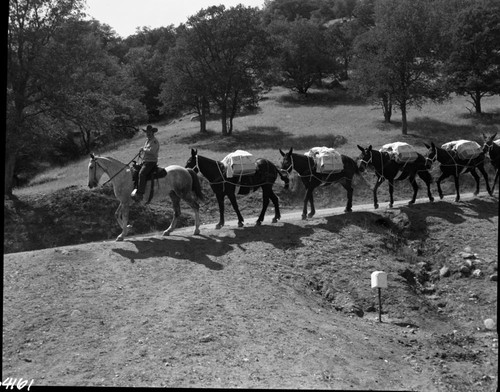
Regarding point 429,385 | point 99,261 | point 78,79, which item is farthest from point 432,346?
point 78,79

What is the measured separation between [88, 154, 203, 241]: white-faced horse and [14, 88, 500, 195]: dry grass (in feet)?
45.3

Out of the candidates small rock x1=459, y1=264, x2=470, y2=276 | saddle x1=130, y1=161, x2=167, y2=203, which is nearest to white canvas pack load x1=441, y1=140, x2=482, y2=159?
small rock x1=459, y1=264, x2=470, y2=276

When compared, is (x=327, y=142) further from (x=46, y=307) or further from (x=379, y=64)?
(x=46, y=307)

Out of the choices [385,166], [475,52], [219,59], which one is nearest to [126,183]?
[385,166]

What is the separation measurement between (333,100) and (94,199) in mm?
43853

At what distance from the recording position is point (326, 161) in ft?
76.1

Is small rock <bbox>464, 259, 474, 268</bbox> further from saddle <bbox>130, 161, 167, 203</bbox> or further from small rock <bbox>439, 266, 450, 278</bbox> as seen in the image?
saddle <bbox>130, 161, 167, 203</bbox>

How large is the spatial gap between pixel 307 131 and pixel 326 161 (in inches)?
1133

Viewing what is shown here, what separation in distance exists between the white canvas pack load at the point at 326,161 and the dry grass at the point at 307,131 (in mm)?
13681

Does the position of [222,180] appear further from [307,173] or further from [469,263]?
[469,263]

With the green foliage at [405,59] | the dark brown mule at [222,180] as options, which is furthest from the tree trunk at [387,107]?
the dark brown mule at [222,180]

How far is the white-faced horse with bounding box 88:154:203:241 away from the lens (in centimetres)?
1980

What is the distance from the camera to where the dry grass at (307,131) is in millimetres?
43281

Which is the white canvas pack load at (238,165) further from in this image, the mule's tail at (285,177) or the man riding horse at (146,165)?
the man riding horse at (146,165)
